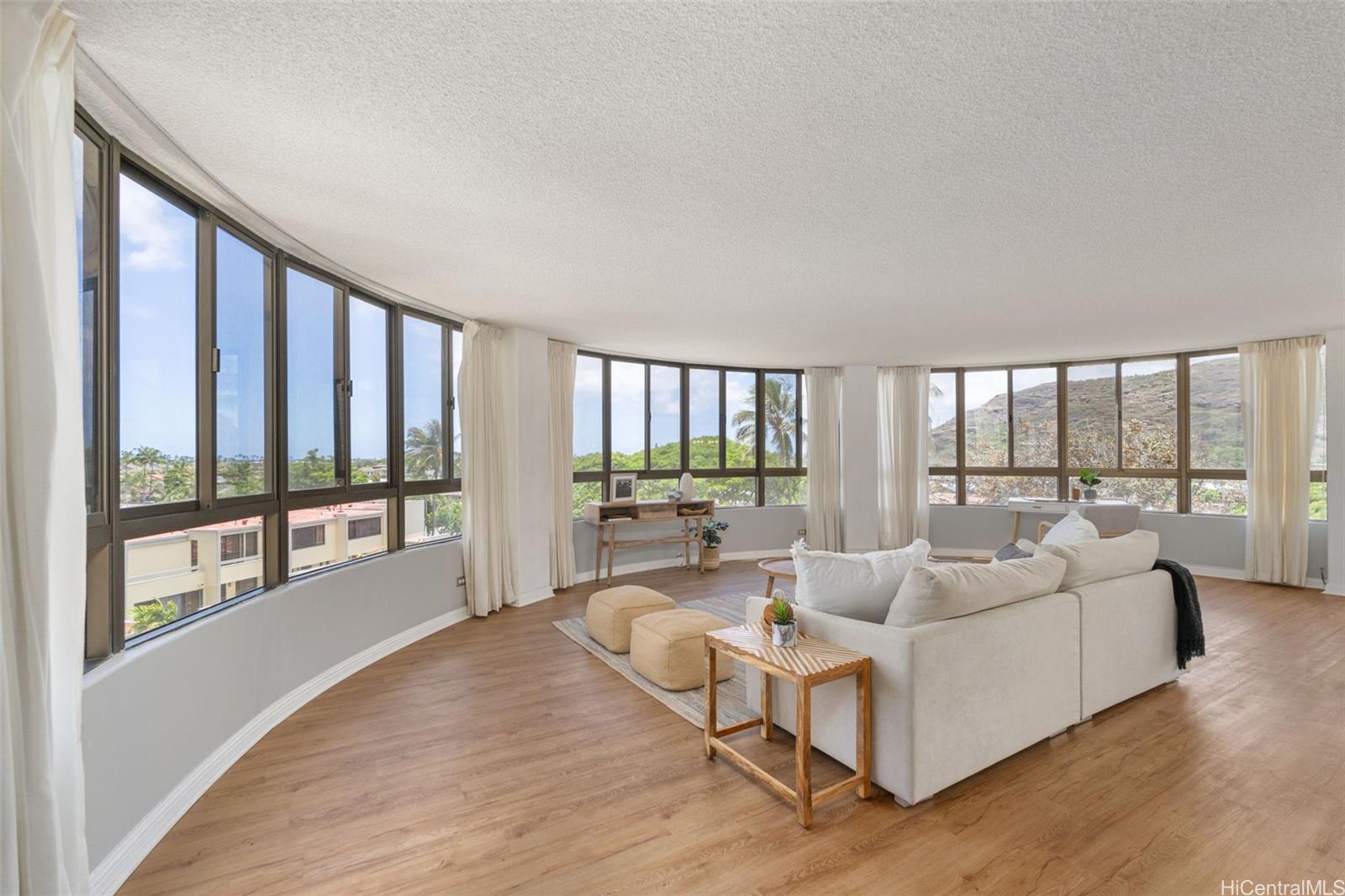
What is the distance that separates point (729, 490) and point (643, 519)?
1.82 metres

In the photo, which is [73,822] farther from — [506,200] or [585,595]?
[585,595]

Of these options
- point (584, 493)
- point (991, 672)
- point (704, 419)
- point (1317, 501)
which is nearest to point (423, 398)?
point (584, 493)

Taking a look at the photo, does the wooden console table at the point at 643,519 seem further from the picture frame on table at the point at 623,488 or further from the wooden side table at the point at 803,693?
the wooden side table at the point at 803,693

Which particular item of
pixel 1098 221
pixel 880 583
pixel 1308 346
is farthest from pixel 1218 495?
pixel 880 583

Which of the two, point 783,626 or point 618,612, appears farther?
point 618,612

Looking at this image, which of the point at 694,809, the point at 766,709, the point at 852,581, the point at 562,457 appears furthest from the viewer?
the point at 562,457

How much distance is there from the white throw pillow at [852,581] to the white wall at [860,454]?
5.11 m

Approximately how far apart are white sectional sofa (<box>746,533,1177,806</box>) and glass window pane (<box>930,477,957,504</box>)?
4.85 metres

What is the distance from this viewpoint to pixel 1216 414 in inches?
262

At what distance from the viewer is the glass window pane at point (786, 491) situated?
26.8 feet

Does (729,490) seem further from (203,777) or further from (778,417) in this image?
(203,777)

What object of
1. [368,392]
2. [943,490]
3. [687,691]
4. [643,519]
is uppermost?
[368,392]

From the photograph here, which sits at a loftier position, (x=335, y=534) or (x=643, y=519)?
(x=335, y=534)

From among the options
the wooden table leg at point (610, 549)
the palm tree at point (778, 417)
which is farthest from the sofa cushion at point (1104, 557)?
the palm tree at point (778, 417)
